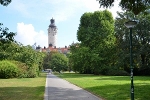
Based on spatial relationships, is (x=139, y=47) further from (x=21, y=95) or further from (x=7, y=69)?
(x=21, y=95)

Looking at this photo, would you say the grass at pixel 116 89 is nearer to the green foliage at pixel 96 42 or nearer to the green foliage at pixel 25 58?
the green foliage at pixel 25 58

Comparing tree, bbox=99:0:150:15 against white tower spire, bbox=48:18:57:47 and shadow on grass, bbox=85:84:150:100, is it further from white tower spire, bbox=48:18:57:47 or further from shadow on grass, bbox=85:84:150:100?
white tower spire, bbox=48:18:57:47

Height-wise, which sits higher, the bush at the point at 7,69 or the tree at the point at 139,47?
the tree at the point at 139,47

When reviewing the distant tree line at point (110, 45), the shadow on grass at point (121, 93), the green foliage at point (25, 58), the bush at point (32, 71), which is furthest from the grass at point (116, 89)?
the distant tree line at point (110, 45)

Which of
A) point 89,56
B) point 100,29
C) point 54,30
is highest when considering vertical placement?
point 54,30

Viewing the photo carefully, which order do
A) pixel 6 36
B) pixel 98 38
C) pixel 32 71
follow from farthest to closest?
1. pixel 98 38
2. pixel 32 71
3. pixel 6 36

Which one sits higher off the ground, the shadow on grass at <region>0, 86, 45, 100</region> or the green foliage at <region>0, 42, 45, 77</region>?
the green foliage at <region>0, 42, 45, 77</region>

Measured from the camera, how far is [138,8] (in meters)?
15.3

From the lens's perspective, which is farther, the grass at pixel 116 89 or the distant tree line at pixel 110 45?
the distant tree line at pixel 110 45

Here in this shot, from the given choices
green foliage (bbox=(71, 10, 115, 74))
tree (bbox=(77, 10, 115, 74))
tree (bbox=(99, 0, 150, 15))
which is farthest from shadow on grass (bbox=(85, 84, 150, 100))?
tree (bbox=(77, 10, 115, 74))

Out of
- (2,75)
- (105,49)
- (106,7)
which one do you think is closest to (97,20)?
(105,49)

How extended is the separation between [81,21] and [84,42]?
5.22 meters

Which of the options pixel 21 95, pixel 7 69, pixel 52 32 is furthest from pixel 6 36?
pixel 52 32

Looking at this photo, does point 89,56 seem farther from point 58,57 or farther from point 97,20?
point 58,57
